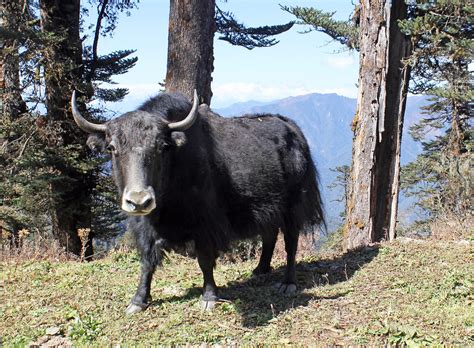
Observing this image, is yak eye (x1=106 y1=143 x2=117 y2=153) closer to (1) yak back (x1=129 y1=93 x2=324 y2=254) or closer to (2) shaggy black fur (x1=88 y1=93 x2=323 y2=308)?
(2) shaggy black fur (x1=88 y1=93 x2=323 y2=308)

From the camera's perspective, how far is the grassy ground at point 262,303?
4.31m

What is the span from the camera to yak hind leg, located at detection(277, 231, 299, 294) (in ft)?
18.7

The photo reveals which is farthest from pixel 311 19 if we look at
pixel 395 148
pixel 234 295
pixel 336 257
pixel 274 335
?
pixel 274 335

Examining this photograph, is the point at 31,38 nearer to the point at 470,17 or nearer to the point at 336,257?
the point at 336,257

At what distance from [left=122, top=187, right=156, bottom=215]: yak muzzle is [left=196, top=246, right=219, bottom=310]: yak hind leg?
50.5 inches

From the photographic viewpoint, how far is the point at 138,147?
4297 millimetres

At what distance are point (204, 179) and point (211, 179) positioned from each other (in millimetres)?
154

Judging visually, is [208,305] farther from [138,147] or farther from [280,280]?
[138,147]

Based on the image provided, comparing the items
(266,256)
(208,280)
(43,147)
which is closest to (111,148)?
(208,280)

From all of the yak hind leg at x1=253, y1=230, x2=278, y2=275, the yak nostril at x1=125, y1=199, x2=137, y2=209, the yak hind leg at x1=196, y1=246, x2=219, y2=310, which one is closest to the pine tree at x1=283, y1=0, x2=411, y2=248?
the yak hind leg at x1=253, y1=230, x2=278, y2=275

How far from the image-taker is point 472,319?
14.3 feet

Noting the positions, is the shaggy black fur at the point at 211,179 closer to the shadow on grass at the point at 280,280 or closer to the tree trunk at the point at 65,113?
the shadow on grass at the point at 280,280

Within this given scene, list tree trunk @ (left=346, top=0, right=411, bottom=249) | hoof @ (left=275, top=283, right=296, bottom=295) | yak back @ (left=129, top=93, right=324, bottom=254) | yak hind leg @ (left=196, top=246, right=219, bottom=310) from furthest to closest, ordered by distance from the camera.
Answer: tree trunk @ (left=346, top=0, right=411, bottom=249), hoof @ (left=275, top=283, right=296, bottom=295), yak hind leg @ (left=196, top=246, right=219, bottom=310), yak back @ (left=129, top=93, right=324, bottom=254)

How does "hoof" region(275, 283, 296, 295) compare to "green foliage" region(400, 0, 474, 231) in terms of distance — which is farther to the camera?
"green foliage" region(400, 0, 474, 231)
